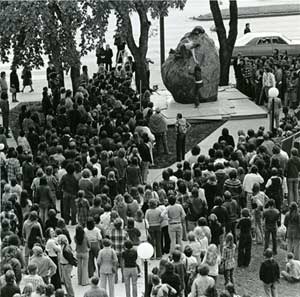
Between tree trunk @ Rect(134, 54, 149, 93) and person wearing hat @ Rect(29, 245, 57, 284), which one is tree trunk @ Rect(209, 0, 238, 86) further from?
person wearing hat @ Rect(29, 245, 57, 284)

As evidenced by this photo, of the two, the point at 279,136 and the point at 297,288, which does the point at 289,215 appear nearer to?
the point at 297,288

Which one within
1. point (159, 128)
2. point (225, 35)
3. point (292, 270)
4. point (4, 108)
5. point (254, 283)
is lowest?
point (254, 283)

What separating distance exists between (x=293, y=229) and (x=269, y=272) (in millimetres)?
2149

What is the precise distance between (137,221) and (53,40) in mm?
10220

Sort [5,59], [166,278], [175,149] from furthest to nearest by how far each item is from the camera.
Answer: [5,59], [175,149], [166,278]

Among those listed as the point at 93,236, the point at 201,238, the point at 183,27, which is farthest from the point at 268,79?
the point at 183,27

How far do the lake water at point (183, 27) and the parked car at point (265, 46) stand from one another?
3175 millimetres

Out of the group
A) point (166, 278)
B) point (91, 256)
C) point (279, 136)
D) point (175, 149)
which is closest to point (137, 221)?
point (91, 256)

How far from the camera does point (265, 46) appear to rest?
37.4m

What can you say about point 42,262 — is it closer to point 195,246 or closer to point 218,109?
point 195,246

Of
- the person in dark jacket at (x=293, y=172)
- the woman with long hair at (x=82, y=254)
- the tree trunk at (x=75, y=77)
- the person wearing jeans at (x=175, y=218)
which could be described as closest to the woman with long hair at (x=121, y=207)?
the person wearing jeans at (x=175, y=218)

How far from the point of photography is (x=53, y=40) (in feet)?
91.0

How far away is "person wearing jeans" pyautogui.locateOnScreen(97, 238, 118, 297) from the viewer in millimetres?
17016

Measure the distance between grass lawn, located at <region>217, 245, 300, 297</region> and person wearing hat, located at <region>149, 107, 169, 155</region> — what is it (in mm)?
6473
